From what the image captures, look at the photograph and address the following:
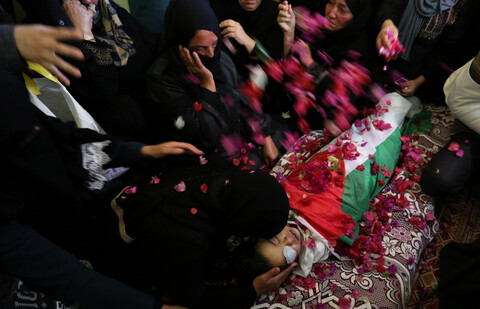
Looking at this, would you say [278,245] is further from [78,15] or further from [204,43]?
[78,15]

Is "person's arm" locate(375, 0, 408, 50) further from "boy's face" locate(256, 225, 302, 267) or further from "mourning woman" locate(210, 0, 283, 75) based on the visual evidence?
"boy's face" locate(256, 225, 302, 267)

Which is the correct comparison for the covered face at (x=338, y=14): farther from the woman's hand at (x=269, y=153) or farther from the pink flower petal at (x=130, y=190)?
the pink flower petal at (x=130, y=190)

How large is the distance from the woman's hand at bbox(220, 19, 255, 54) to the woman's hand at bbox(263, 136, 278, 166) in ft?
2.23

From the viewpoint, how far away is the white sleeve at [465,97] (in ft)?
5.26

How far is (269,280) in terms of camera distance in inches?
51.4

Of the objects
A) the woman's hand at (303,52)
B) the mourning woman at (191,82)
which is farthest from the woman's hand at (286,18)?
the mourning woman at (191,82)

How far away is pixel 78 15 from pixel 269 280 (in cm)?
162

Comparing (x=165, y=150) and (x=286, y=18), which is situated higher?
(x=286, y=18)

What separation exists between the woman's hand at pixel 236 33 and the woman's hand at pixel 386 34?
855 mm

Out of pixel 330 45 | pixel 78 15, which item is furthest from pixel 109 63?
pixel 330 45

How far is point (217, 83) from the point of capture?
201cm

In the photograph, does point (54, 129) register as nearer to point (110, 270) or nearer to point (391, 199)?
point (110, 270)

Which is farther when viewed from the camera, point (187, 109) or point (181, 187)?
point (187, 109)

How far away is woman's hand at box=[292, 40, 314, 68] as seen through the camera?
2180 millimetres
